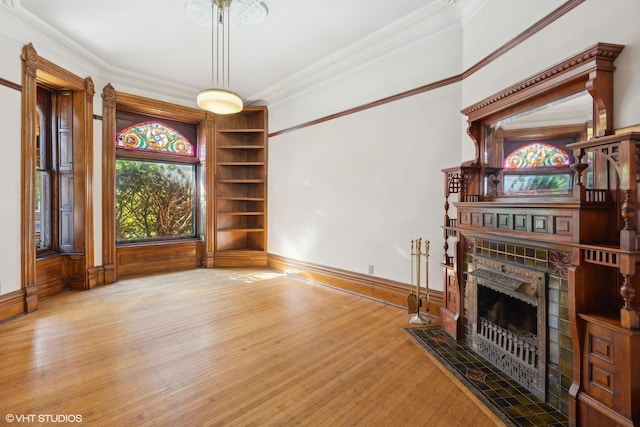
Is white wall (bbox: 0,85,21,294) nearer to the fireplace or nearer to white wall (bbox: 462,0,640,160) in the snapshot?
the fireplace

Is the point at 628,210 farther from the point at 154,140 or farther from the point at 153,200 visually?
the point at 154,140

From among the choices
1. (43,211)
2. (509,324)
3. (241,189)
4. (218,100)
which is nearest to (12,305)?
(43,211)

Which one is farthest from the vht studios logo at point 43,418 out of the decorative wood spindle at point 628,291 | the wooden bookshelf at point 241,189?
the wooden bookshelf at point 241,189

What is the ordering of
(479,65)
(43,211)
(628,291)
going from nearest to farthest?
1. (628,291)
2. (479,65)
3. (43,211)

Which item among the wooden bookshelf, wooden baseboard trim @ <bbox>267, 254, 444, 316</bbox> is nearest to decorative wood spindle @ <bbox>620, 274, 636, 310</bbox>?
wooden baseboard trim @ <bbox>267, 254, 444, 316</bbox>

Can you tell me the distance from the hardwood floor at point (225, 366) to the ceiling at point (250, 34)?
127 inches

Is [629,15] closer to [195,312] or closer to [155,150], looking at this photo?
[195,312]

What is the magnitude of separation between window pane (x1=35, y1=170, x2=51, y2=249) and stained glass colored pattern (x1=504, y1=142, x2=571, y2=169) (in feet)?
18.3

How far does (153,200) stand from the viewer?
530 cm

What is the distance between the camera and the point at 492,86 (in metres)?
2.54

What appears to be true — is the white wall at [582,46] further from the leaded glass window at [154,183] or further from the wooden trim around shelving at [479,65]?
the leaded glass window at [154,183]

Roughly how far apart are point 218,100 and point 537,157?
2.88 m

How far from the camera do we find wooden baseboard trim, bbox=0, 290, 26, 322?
308 cm

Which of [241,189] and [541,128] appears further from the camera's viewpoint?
[241,189]
